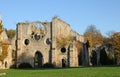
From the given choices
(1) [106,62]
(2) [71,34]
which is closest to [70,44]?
(2) [71,34]

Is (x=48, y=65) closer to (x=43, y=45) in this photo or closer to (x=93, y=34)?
(x=43, y=45)

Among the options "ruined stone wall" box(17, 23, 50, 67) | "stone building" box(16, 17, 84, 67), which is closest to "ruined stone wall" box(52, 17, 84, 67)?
"stone building" box(16, 17, 84, 67)

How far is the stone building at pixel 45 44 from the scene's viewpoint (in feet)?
239

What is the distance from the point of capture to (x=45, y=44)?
7456 cm

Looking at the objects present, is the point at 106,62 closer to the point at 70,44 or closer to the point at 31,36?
the point at 70,44

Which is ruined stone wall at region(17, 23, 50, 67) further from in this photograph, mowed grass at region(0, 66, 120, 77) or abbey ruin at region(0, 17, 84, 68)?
mowed grass at region(0, 66, 120, 77)

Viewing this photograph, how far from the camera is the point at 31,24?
76312 millimetres

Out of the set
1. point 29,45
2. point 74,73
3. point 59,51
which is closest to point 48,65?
point 59,51

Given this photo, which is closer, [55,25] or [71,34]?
[55,25]

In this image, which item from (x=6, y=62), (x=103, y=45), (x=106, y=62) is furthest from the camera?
(x=103, y=45)

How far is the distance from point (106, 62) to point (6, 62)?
25.9m

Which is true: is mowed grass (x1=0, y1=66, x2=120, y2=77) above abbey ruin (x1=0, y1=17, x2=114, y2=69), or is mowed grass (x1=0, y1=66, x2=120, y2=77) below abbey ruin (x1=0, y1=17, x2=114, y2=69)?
below

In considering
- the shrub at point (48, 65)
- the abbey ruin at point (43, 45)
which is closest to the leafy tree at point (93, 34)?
the abbey ruin at point (43, 45)

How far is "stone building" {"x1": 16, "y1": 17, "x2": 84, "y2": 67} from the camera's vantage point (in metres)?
72.9
